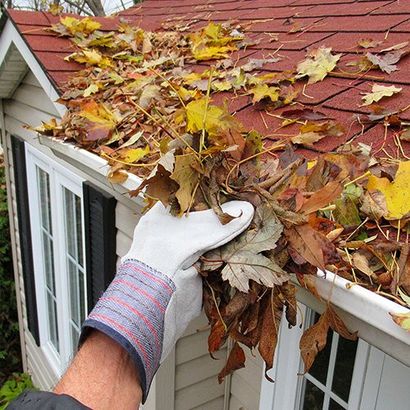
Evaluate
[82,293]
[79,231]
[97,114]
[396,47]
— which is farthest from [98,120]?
[82,293]

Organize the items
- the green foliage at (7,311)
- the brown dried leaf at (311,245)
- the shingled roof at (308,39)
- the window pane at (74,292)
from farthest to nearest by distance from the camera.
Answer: the green foliage at (7,311), the window pane at (74,292), the shingled roof at (308,39), the brown dried leaf at (311,245)

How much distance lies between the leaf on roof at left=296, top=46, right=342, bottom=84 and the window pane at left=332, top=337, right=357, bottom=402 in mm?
1123

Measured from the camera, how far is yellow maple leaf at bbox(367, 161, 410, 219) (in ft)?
3.78

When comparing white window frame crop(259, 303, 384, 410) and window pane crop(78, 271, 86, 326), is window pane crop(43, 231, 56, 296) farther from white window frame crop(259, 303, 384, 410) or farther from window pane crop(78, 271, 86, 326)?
white window frame crop(259, 303, 384, 410)

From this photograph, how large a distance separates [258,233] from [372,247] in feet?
0.83

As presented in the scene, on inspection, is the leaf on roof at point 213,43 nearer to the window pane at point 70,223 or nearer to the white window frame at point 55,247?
the white window frame at point 55,247

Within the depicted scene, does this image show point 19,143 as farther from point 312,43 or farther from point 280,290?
A: point 280,290

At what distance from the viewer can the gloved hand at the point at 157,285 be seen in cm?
107

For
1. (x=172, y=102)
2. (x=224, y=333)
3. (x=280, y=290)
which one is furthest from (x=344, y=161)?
(x=172, y=102)

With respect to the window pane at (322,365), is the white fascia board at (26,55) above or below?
above

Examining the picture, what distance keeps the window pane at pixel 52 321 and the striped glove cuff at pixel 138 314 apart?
3.99 meters

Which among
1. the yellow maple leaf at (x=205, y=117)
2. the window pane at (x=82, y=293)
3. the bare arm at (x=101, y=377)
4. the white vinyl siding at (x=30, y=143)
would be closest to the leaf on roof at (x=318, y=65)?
the yellow maple leaf at (x=205, y=117)

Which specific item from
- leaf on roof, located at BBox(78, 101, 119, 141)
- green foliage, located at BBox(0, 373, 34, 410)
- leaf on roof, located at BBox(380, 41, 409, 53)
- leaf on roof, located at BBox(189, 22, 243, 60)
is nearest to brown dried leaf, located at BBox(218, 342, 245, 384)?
leaf on roof, located at BBox(78, 101, 119, 141)

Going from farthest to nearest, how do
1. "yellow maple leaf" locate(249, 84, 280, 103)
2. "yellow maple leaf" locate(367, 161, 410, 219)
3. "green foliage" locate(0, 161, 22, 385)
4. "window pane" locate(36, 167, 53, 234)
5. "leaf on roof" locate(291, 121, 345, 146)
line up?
"green foliage" locate(0, 161, 22, 385) → "window pane" locate(36, 167, 53, 234) → "yellow maple leaf" locate(249, 84, 280, 103) → "leaf on roof" locate(291, 121, 345, 146) → "yellow maple leaf" locate(367, 161, 410, 219)
